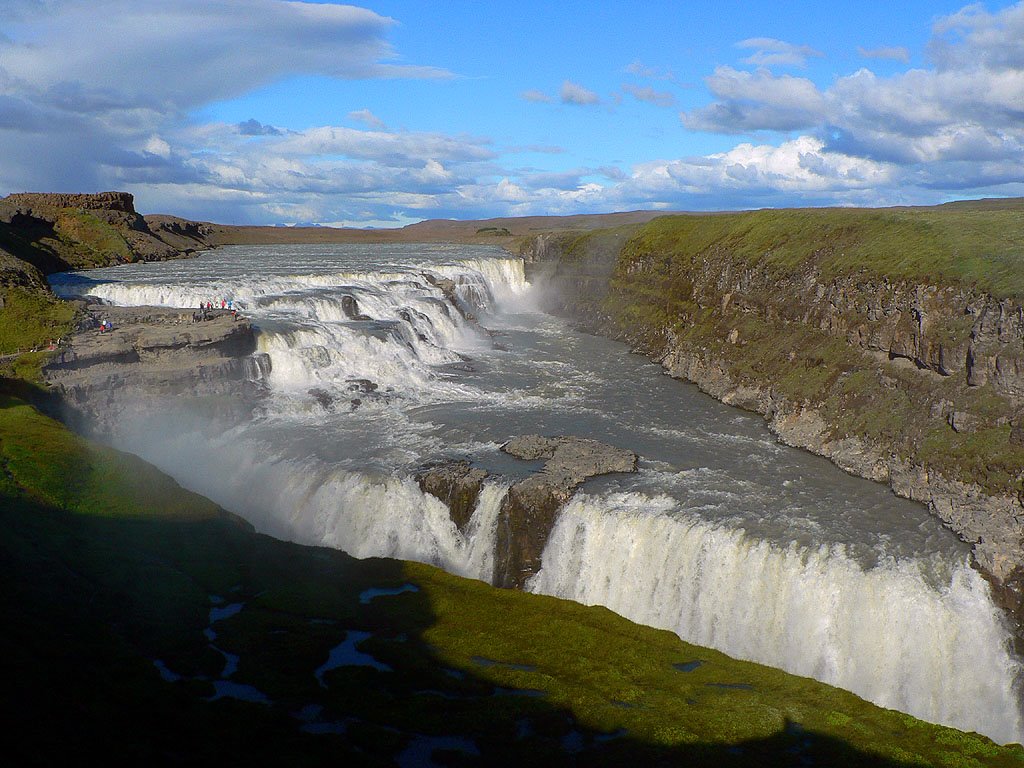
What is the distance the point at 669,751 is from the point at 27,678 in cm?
1292

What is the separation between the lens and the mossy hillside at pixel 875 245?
35.6 m

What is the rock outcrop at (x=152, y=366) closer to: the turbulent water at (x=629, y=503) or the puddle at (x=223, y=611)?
the turbulent water at (x=629, y=503)

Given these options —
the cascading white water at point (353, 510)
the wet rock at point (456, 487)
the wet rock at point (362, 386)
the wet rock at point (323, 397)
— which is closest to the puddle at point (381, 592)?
the cascading white water at point (353, 510)

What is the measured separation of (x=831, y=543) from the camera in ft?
84.8

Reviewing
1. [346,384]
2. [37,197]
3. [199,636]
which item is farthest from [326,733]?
[37,197]

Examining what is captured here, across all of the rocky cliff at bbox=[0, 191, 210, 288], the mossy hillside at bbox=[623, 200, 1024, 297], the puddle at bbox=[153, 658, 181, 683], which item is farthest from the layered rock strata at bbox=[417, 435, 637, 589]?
the rocky cliff at bbox=[0, 191, 210, 288]

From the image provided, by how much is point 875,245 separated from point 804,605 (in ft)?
84.4

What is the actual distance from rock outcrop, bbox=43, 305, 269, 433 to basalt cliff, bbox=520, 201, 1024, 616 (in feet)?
83.2

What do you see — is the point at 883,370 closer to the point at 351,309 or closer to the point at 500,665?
the point at 500,665

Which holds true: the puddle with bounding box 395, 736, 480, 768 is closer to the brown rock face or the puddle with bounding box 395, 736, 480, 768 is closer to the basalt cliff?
the basalt cliff

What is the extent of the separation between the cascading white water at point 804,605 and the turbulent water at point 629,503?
0.16 ft

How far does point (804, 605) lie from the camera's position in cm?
2423

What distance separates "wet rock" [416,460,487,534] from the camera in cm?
2983

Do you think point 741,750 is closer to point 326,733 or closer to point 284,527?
point 326,733
